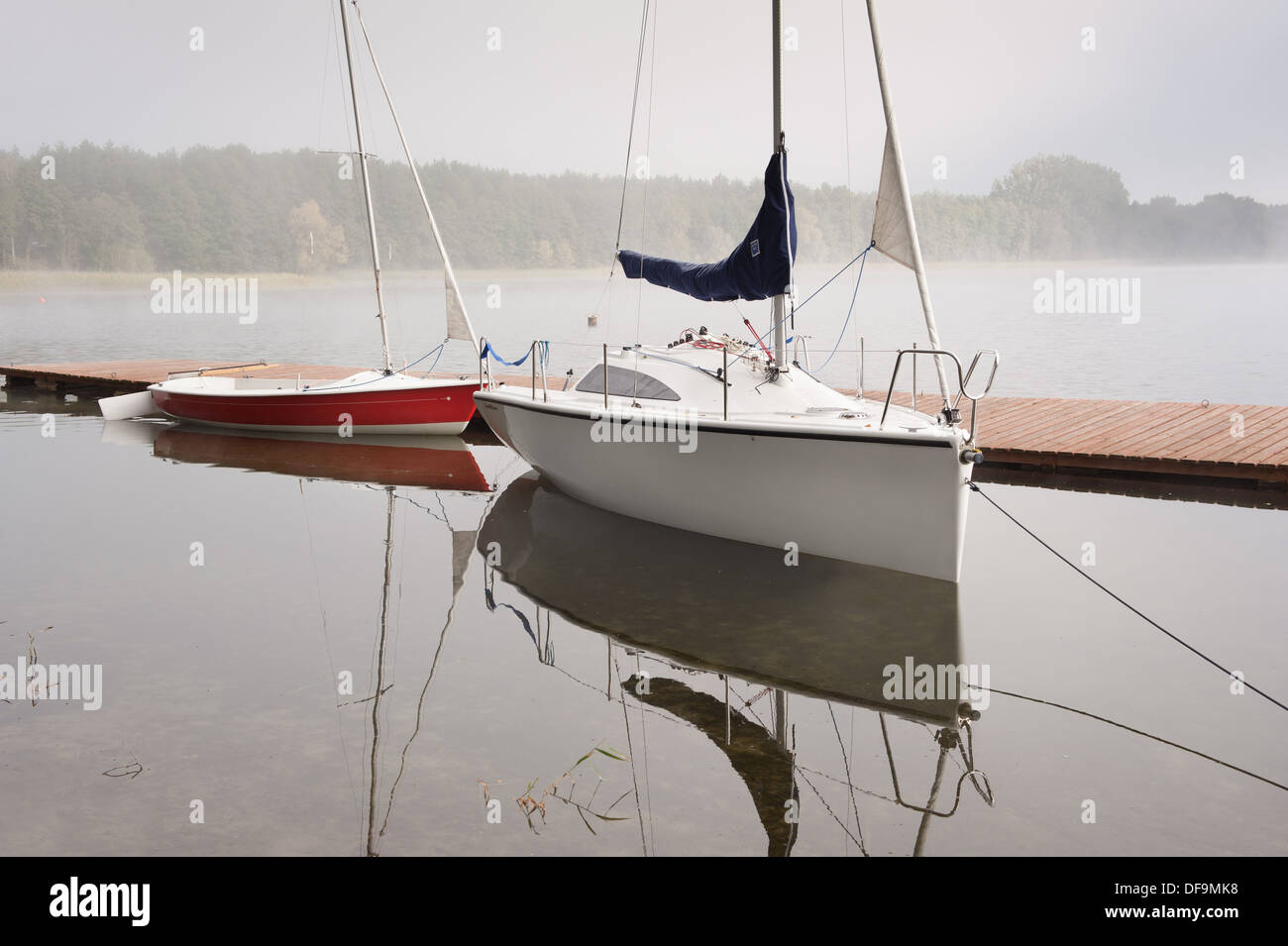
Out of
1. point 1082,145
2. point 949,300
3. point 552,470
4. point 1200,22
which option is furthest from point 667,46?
point 552,470

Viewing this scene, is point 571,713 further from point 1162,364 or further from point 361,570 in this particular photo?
point 1162,364

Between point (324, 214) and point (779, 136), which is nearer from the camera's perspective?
point (779, 136)

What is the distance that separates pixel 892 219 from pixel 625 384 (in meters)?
2.99

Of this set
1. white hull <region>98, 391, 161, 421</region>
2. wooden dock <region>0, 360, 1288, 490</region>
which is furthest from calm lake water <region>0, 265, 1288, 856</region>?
white hull <region>98, 391, 161, 421</region>

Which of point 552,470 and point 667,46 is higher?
point 667,46

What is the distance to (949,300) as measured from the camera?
241 ft

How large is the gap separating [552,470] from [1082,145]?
117572 mm

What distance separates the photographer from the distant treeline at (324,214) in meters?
88.6

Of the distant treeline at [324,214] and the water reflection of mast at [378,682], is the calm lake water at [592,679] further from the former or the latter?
the distant treeline at [324,214]

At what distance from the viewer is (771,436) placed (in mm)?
7883

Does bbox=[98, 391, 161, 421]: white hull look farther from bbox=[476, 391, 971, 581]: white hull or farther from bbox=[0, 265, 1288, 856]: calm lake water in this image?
bbox=[476, 391, 971, 581]: white hull

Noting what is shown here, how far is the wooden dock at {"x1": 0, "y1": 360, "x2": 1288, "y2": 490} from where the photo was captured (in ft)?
33.8

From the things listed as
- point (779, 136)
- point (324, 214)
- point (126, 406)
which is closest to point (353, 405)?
point (126, 406)

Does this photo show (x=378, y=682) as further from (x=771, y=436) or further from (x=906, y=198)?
(x=906, y=198)
